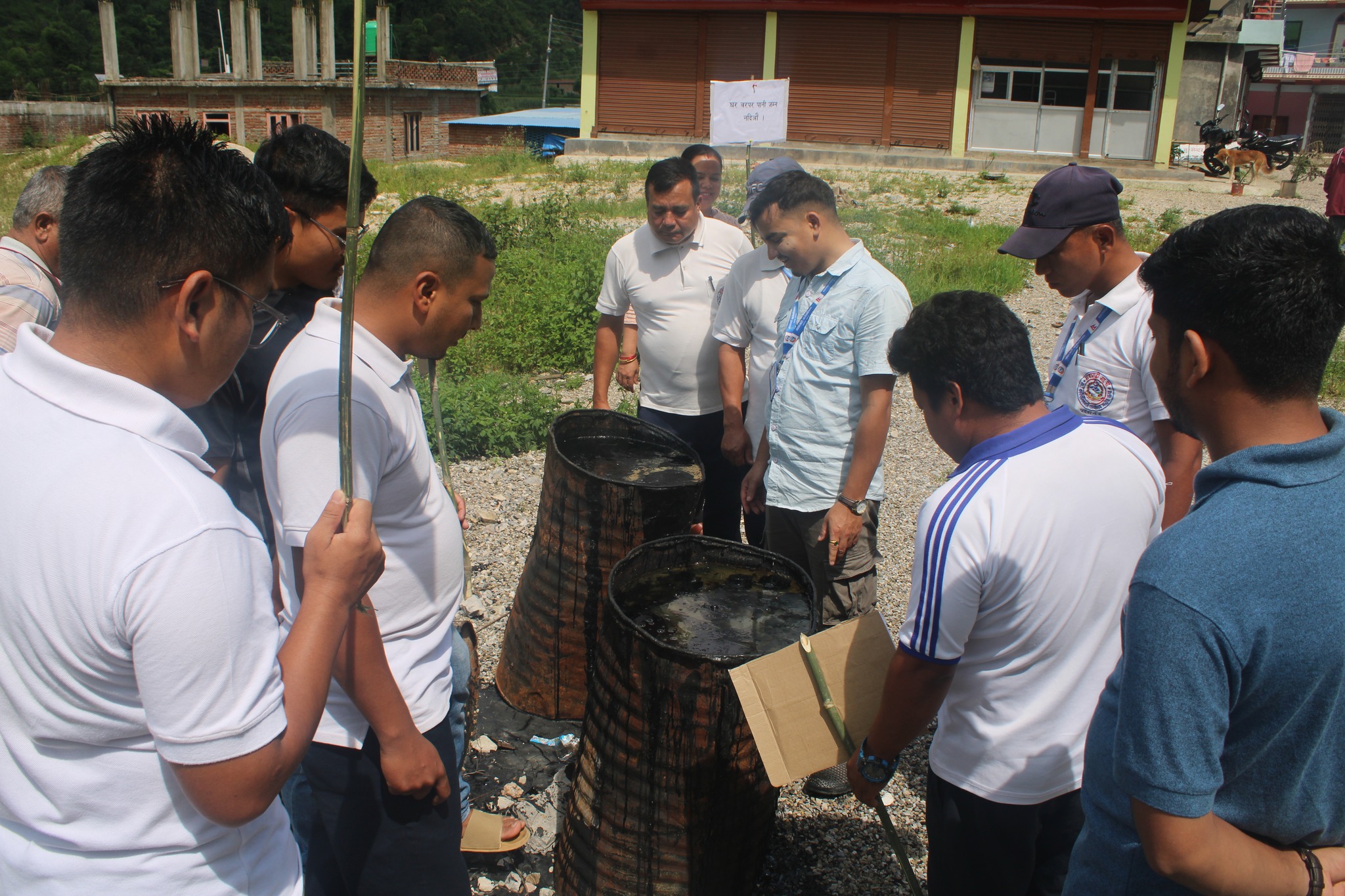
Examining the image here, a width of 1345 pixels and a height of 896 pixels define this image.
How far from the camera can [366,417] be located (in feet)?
5.64

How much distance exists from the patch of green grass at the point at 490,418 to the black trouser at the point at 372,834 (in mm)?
3771

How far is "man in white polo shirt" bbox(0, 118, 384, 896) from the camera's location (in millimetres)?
1072

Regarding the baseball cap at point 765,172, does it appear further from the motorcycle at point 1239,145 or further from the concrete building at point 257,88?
the concrete building at point 257,88

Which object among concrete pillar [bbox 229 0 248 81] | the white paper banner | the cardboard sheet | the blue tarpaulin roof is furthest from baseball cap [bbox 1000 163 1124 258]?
concrete pillar [bbox 229 0 248 81]

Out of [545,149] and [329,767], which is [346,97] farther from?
[329,767]

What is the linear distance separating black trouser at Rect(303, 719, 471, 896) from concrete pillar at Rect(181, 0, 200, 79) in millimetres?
40612

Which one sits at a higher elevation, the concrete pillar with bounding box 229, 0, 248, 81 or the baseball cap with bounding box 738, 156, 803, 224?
the concrete pillar with bounding box 229, 0, 248, 81

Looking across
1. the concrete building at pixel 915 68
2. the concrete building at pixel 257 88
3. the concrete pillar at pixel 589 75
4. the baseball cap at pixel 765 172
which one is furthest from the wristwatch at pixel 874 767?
the concrete building at pixel 257 88

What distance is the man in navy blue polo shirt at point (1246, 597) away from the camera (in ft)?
3.66

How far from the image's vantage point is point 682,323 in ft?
13.1

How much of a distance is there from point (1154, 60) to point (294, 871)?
25825 millimetres

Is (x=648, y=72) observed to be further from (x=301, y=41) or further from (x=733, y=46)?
(x=301, y=41)

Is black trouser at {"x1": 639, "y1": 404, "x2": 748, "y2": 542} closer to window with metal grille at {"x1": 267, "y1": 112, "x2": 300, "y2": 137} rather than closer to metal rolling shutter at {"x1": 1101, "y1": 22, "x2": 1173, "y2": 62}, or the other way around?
metal rolling shutter at {"x1": 1101, "y1": 22, "x2": 1173, "y2": 62}

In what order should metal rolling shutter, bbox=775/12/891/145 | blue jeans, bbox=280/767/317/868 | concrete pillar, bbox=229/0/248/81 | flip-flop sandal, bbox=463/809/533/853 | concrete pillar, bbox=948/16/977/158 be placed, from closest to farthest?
blue jeans, bbox=280/767/317/868, flip-flop sandal, bbox=463/809/533/853, concrete pillar, bbox=948/16/977/158, metal rolling shutter, bbox=775/12/891/145, concrete pillar, bbox=229/0/248/81
